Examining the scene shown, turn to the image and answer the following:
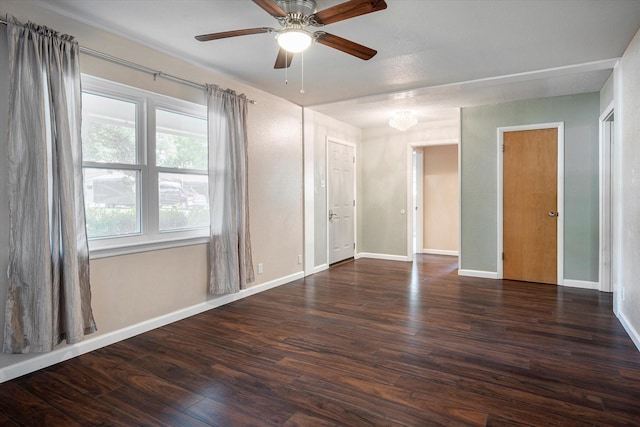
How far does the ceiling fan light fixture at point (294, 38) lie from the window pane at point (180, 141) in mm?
1623

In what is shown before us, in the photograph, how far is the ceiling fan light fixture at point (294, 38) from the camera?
7.94 ft

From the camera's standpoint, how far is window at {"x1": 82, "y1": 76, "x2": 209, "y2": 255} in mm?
2957

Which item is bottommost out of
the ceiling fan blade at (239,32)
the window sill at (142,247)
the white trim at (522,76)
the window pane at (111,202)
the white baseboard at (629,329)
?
the white baseboard at (629,329)

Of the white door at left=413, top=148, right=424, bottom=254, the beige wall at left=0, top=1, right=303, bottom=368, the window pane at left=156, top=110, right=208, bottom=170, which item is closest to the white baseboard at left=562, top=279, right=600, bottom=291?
the white door at left=413, top=148, right=424, bottom=254

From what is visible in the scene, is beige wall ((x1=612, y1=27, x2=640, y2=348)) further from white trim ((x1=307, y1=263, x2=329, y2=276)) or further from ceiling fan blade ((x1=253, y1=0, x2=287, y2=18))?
white trim ((x1=307, y1=263, x2=329, y2=276))

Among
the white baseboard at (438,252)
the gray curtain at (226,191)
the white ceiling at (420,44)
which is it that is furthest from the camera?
the white baseboard at (438,252)

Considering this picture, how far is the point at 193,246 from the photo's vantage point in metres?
3.75

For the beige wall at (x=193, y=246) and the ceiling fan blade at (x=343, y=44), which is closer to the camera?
the ceiling fan blade at (x=343, y=44)

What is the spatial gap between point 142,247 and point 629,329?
4.29m

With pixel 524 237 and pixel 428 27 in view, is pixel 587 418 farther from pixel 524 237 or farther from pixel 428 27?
pixel 524 237

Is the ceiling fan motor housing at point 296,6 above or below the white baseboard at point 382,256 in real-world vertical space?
above

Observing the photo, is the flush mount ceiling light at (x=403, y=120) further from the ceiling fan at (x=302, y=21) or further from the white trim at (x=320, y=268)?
the ceiling fan at (x=302, y=21)

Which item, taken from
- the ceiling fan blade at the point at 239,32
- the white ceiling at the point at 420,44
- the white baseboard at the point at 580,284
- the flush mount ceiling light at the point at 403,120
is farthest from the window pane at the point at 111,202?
the white baseboard at the point at 580,284

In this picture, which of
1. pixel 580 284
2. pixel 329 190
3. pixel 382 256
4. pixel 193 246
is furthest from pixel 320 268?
pixel 580 284
